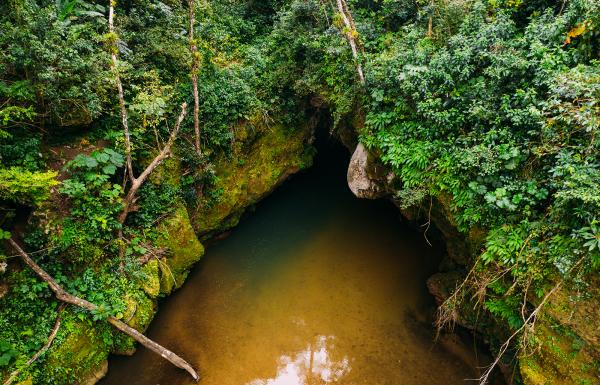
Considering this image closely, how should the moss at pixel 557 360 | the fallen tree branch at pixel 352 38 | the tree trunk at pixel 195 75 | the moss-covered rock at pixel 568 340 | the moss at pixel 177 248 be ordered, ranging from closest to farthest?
1. the moss-covered rock at pixel 568 340
2. the moss at pixel 557 360
3. the moss at pixel 177 248
4. the tree trunk at pixel 195 75
5. the fallen tree branch at pixel 352 38

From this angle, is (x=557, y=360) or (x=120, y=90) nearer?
(x=557, y=360)

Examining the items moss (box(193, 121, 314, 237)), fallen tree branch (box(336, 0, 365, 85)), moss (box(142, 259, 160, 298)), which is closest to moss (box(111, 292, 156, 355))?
moss (box(142, 259, 160, 298))

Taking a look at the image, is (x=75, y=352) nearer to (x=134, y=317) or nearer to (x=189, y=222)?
(x=134, y=317)

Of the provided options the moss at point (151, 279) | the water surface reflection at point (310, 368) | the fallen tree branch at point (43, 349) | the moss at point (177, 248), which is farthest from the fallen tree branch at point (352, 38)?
the fallen tree branch at point (43, 349)

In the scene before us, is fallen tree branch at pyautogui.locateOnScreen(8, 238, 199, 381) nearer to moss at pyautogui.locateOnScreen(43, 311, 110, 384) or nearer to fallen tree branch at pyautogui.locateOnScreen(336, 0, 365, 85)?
moss at pyautogui.locateOnScreen(43, 311, 110, 384)

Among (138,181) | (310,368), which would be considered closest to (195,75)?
(138,181)

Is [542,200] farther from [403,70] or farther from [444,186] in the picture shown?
[403,70]

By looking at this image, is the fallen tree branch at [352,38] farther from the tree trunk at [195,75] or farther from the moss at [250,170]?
the tree trunk at [195,75]
